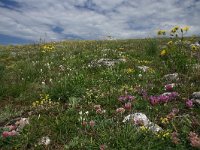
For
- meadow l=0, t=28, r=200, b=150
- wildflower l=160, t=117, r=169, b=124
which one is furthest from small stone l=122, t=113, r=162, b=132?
wildflower l=160, t=117, r=169, b=124

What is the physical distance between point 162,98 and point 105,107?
5.32 ft

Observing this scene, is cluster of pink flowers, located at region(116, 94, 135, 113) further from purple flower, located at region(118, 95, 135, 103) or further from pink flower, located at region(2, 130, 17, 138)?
pink flower, located at region(2, 130, 17, 138)

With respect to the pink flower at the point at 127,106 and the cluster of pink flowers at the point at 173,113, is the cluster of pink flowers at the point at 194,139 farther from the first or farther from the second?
the pink flower at the point at 127,106

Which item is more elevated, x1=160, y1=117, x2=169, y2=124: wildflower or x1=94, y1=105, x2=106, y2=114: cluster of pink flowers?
x1=160, y1=117, x2=169, y2=124: wildflower

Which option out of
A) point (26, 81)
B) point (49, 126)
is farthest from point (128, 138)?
point (26, 81)

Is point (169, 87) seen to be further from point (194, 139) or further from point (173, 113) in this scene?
point (194, 139)

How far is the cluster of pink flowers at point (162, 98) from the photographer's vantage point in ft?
28.6

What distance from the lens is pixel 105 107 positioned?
349 inches

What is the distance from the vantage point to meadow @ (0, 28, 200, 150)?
6906mm

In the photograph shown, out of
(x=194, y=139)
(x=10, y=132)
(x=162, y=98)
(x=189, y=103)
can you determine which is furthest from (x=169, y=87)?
(x=10, y=132)

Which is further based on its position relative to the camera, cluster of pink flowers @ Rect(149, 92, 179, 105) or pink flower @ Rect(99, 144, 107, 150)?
cluster of pink flowers @ Rect(149, 92, 179, 105)

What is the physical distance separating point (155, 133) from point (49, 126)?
8.59ft

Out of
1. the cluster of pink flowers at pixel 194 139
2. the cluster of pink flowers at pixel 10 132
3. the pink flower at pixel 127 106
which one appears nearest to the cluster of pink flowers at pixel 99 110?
the pink flower at pixel 127 106

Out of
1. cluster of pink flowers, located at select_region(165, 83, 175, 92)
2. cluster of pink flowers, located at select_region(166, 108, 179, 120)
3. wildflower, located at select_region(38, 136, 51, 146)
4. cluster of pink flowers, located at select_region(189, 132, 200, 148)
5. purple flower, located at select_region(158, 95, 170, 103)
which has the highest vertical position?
cluster of pink flowers, located at select_region(165, 83, 175, 92)
